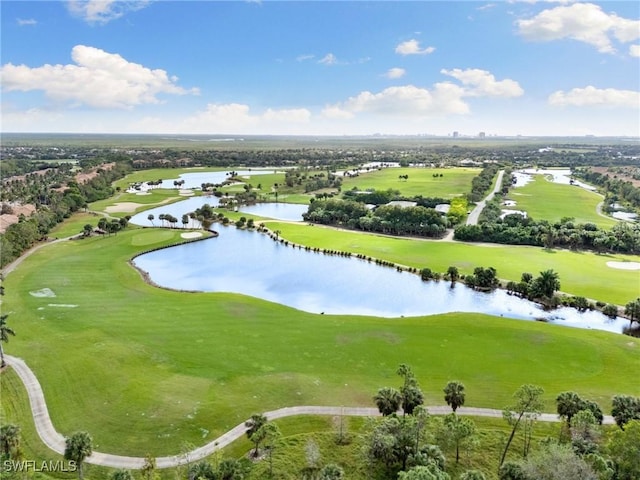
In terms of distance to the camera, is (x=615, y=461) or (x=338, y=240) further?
(x=338, y=240)

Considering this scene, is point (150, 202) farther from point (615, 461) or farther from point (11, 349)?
point (615, 461)

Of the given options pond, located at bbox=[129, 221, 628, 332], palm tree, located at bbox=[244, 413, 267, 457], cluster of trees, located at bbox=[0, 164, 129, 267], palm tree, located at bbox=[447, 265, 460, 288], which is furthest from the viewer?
cluster of trees, located at bbox=[0, 164, 129, 267]

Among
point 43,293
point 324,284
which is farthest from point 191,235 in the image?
point 324,284

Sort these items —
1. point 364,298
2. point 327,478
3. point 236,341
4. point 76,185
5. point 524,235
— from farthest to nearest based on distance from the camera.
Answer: point 76,185
point 524,235
point 364,298
point 236,341
point 327,478

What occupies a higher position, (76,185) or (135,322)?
(76,185)

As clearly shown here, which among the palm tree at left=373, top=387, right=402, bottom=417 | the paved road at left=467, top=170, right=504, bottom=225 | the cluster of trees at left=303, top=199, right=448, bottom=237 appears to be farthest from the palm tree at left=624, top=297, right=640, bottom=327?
the paved road at left=467, top=170, right=504, bottom=225

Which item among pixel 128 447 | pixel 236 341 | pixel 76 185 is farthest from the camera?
pixel 76 185

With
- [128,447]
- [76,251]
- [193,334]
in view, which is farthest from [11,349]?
[76,251]

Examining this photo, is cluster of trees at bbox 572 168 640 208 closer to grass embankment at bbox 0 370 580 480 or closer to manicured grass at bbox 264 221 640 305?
manicured grass at bbox 264 221 640 305
